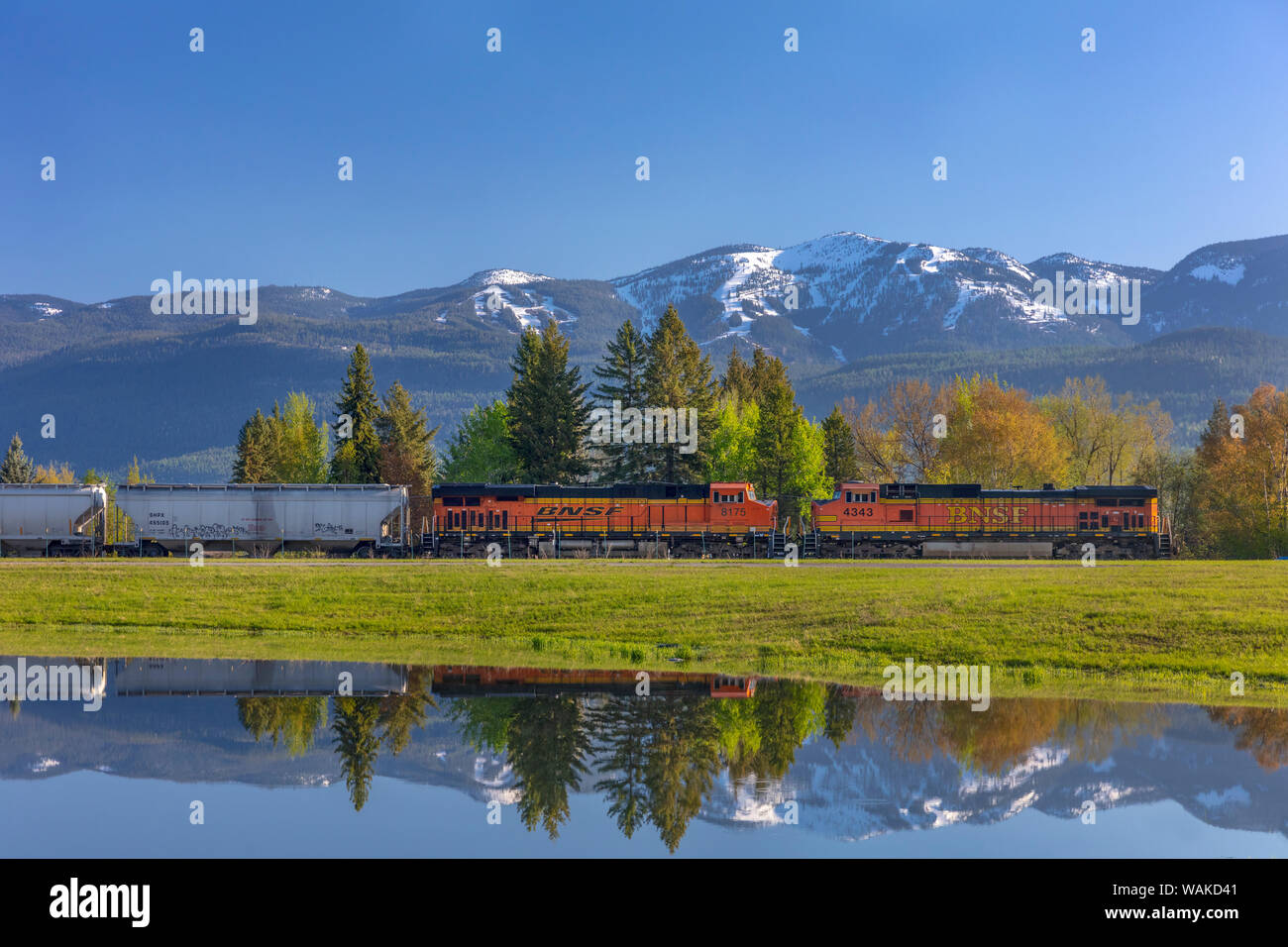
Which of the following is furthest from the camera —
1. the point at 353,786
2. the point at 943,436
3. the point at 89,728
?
the point at 943,436

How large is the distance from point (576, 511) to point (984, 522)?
2317 centimetres

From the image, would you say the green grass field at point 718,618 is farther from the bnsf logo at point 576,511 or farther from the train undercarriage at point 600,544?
the bnsf logo at point 576,511

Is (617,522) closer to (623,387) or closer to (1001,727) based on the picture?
(623,387)

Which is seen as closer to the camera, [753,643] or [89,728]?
[89,728]

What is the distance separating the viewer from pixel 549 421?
7569 centimetres

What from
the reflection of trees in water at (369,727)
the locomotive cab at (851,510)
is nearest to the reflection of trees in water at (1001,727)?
the reflection of trees in water at (369,727)

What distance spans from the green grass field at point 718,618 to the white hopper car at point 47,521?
1967 cm

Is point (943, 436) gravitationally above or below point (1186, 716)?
above

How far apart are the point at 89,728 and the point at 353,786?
288 inches

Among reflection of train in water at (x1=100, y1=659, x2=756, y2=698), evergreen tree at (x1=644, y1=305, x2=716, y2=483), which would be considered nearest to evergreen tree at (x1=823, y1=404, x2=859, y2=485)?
evergreen tree at (x1=644, y1=305, x2=716, y2=483)

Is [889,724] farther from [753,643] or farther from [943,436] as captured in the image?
[943,436]

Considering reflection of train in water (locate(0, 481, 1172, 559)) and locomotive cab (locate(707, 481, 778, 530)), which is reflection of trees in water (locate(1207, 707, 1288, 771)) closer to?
reflection of train in water (locate(0, 481, 1172, 559))

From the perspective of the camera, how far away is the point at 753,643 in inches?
1176

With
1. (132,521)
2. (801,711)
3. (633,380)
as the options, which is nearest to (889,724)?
(801,711)
